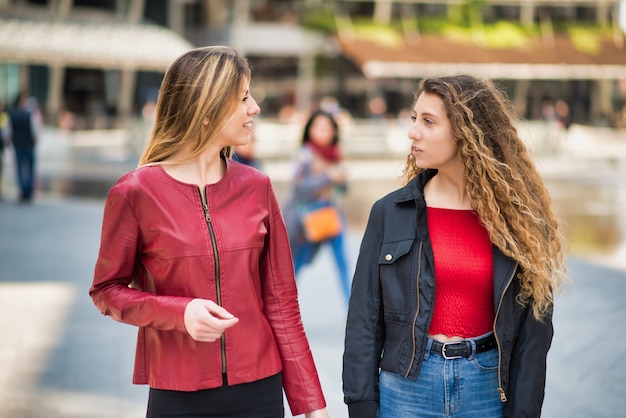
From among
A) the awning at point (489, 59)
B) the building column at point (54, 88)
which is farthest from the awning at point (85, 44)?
the awning at point (489, 59)

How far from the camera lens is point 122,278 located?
2621 millimetres

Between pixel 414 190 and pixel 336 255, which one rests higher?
pixel 414 190

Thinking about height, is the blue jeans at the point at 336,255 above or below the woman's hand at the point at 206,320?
below

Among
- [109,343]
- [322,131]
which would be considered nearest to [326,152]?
[322,131]

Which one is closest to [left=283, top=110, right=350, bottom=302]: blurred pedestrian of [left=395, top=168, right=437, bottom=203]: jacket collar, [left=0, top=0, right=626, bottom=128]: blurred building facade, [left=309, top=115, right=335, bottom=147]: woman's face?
[left=309, top=115, right=335, bottom=147]: woman's face

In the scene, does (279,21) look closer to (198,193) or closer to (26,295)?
(26,295)

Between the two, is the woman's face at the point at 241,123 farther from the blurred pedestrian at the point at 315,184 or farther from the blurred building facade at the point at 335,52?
the blurred building facade at the point at 335,52

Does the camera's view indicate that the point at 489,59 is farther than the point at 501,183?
Yes

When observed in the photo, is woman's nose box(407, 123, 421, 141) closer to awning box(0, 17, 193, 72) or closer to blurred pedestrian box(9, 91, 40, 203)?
blurred pedestrian box(9, 91, 40, 203)

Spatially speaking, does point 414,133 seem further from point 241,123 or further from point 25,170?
point 25,170

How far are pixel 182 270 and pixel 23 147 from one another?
1473 cm

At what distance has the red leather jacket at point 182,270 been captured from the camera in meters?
2.54

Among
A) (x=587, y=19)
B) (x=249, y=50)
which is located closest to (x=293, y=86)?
(x=249, y=50)

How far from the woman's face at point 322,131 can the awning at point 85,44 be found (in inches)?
1071
